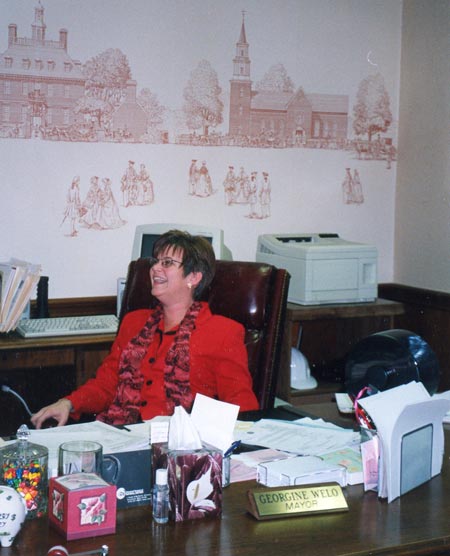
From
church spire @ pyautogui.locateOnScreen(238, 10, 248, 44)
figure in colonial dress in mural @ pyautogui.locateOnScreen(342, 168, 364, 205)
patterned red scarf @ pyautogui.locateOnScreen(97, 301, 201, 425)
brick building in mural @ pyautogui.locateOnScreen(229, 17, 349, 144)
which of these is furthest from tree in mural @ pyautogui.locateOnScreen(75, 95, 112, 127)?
patterned red scarf @ pyautogui.locateOnScreen(97, 301, 201, 425)

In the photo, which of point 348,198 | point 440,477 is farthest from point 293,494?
point 348,198

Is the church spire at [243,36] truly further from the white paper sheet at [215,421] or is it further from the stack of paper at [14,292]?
the white paper sheet at [215,421]

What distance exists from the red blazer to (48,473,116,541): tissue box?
1040 mm

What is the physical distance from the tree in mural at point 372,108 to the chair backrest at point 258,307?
198cm

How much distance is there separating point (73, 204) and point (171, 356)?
1.49m

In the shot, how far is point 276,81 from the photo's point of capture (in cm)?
421

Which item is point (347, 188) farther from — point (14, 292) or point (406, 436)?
point (406, 436)

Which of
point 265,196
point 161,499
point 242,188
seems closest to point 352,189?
point 265,196

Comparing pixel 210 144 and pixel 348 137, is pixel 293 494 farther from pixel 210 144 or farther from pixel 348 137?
pixel 348 137

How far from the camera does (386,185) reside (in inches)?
178

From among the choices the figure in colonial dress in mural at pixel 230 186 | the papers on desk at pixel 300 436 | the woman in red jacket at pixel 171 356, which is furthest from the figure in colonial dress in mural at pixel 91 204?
the papers on desk at pixel 300 436

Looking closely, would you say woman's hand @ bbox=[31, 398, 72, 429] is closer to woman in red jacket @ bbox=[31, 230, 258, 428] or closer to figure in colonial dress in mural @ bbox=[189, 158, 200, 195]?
woman in red jacket @ bbox=[31, 230, 258, 428]

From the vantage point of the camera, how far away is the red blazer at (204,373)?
2.49 m

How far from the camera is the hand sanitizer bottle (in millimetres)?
1467
